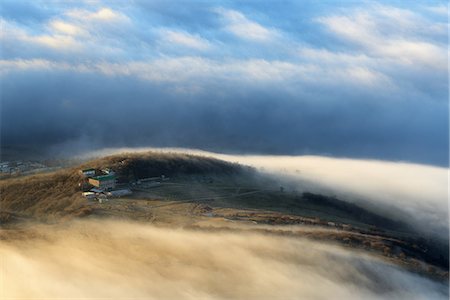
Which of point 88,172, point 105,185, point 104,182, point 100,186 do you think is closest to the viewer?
point 100,186

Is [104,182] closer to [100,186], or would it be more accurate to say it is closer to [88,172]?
[100,186]

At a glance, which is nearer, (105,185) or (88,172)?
(105,185)

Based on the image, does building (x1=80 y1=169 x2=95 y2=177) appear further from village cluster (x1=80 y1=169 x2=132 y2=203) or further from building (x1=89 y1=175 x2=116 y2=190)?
building (x1=89 y1=175 x2=116 y2=190)

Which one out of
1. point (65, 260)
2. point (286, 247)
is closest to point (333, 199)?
point (286, 247)

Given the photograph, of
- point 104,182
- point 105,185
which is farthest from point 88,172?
point 105,185

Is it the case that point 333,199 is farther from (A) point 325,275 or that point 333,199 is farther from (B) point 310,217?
(A) point 325,275

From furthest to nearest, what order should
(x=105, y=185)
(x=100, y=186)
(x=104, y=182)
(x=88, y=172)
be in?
(x=88, y=172), (x=104, y=182), (x=105, y=185), (x=100, y=186)

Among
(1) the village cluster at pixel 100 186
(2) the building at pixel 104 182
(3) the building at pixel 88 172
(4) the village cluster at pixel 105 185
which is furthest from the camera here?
(3) the building at pixel 88 172

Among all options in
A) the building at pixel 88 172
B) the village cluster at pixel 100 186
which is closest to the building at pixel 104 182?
the village cluster at pixel 100 186

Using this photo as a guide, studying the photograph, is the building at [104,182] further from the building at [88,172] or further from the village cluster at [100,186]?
the building at [88,172]
